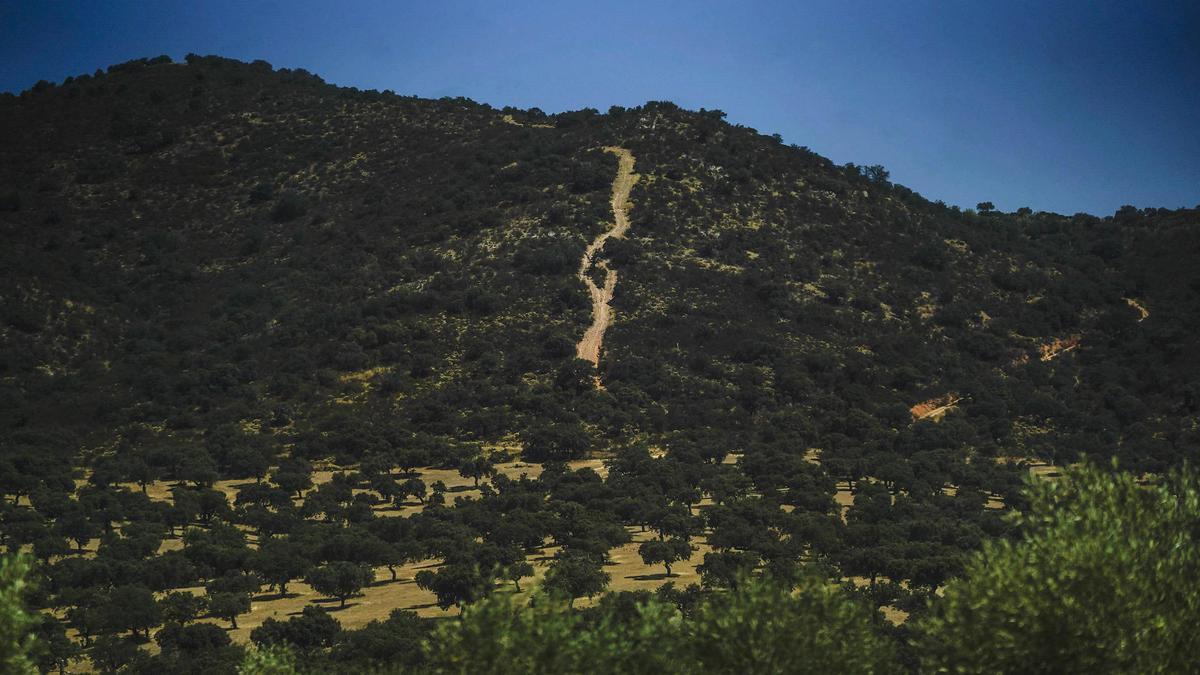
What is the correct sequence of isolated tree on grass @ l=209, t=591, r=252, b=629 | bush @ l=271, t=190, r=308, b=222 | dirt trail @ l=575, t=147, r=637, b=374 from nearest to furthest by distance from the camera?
isolated tree on grass @ l=209, t=591, r=252, b=629, dirt trail @ l=575, t=147, r=637, b=374, bush @ l=271, t=190, r=308, b=222

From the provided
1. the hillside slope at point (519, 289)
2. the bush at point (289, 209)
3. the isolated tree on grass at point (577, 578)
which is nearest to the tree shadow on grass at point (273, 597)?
the isolated tree on grass at point (577, 578)

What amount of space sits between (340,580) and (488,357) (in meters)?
55.7

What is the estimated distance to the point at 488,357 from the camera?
113m

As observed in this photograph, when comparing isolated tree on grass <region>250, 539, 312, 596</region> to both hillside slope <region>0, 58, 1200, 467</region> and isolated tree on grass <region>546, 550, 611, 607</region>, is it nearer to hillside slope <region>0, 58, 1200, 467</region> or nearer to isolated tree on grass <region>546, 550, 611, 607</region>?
isolated tree on grass <region>546, 550, 611, 607</region>

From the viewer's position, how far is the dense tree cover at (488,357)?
216 ft

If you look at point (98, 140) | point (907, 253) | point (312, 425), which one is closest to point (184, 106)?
point (98, 140)

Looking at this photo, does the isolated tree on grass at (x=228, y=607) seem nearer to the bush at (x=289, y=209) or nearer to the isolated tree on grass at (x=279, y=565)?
the isolated tree on grass at (x=279, y=565)

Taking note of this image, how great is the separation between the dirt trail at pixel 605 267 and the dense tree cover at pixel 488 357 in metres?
1.45

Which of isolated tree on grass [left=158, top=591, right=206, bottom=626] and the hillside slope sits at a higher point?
the hillside slope

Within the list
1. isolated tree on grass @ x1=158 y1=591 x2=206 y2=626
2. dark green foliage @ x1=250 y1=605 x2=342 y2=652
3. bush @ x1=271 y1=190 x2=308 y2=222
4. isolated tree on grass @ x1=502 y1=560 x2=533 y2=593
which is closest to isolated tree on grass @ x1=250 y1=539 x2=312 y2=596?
isolated tree on grass @ x1=158 y1=591 x2=206 y2=626

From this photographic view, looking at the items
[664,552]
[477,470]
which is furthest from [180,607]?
[477,470]

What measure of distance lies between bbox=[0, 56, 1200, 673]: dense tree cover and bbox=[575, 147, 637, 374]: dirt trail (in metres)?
1.45

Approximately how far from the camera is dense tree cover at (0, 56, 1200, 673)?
65.8 m

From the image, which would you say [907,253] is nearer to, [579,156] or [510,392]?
[579,156]
